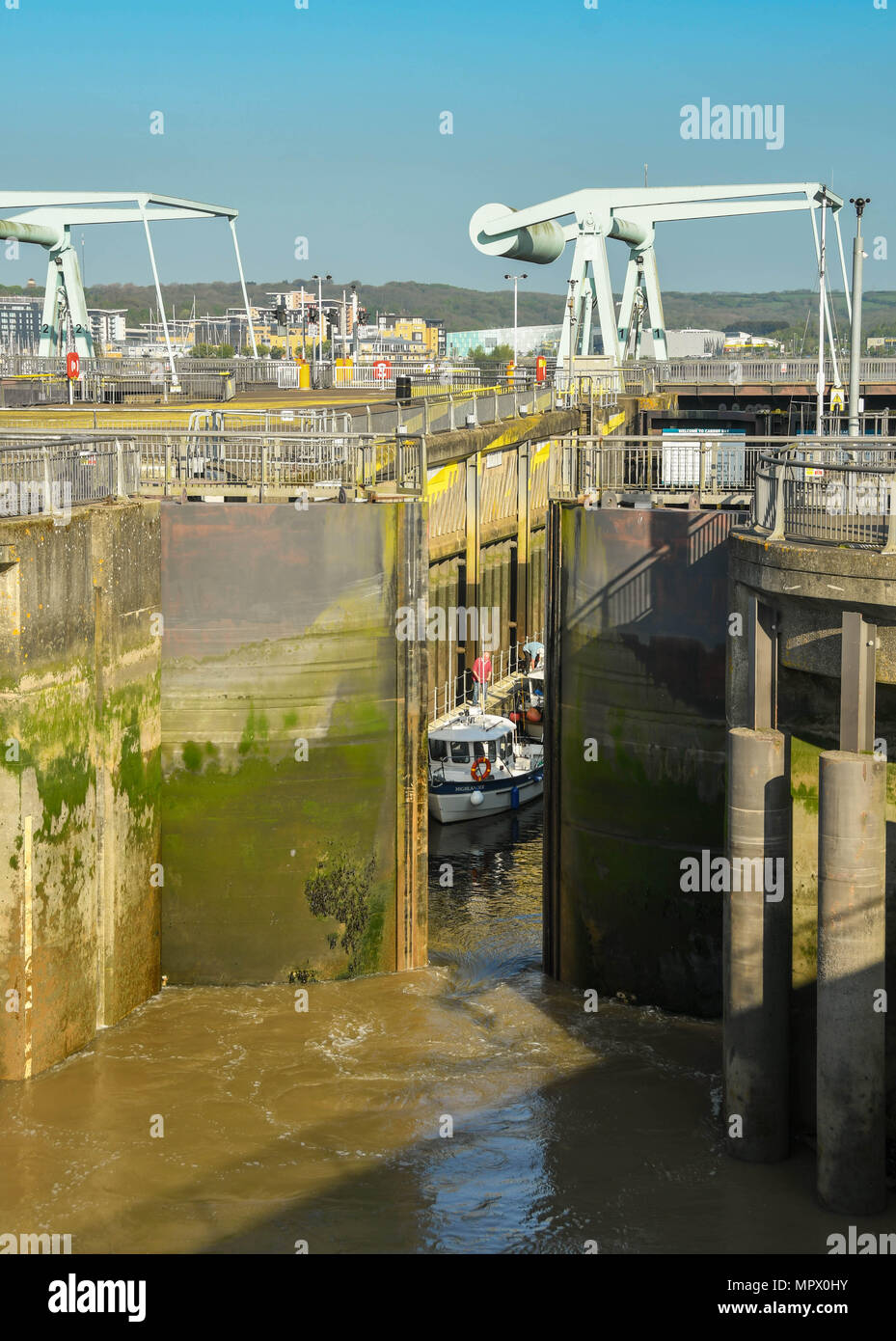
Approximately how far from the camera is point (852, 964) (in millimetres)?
14836

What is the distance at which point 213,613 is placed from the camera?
21328 mm

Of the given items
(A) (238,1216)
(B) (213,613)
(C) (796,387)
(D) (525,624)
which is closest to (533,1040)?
(A) (238,1216)

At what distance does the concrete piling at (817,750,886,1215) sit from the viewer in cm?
1472

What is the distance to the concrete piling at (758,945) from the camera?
53.1 ft

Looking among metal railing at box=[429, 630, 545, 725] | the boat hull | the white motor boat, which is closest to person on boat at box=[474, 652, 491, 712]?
metal railing at box=[429, 630, 545, 725]

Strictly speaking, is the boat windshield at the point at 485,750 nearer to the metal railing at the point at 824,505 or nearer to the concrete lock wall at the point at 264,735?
the concrete lock wall at the point at 264,735

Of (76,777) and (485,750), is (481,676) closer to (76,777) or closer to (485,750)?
(485,750)

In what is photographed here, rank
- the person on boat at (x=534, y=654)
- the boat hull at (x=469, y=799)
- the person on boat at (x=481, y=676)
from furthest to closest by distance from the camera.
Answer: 1. the person on boat at (x=534, y=654)
2. the person on boat at (x=481, y=676)
3. the boat hull at (x=469, y=799)

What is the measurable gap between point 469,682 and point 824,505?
22.7 m

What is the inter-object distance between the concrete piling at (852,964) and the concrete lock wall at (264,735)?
8.37 m

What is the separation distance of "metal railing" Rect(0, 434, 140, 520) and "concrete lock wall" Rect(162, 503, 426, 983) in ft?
3.07

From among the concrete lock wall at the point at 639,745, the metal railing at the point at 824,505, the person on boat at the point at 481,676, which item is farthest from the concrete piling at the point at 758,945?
the person on boat at the point at 481,676

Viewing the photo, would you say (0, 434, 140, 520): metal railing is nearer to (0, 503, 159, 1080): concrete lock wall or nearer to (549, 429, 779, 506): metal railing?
(0, 503, 159, 1080): concrete lock wall

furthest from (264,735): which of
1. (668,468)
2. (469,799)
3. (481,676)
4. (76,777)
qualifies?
(481,676)
